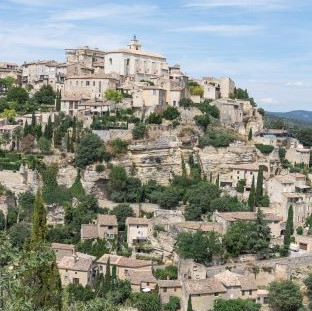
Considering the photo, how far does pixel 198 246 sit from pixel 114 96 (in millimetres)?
22542

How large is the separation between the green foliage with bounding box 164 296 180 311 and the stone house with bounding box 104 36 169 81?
31615mm

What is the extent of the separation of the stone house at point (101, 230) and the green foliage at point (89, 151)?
290 inches

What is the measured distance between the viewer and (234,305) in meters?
33.8

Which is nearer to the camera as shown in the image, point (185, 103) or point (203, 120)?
point (203, 120)

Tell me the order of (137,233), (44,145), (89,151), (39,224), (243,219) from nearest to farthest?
(39,224) < (243,219) < (137,233) < (89,151) < (44,145)

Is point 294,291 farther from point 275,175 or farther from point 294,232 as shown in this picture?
point 275,175

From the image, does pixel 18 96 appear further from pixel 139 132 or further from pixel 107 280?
pixel 107 280

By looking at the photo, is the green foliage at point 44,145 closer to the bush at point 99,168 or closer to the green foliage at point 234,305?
the bush at point 99,168

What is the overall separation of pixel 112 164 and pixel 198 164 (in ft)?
23.3

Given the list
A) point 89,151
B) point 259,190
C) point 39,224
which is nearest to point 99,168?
point 89,151

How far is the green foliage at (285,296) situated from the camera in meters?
34.8

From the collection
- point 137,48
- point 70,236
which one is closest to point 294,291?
point 70,236

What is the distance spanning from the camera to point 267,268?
127 ft

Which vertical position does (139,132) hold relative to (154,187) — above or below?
above
